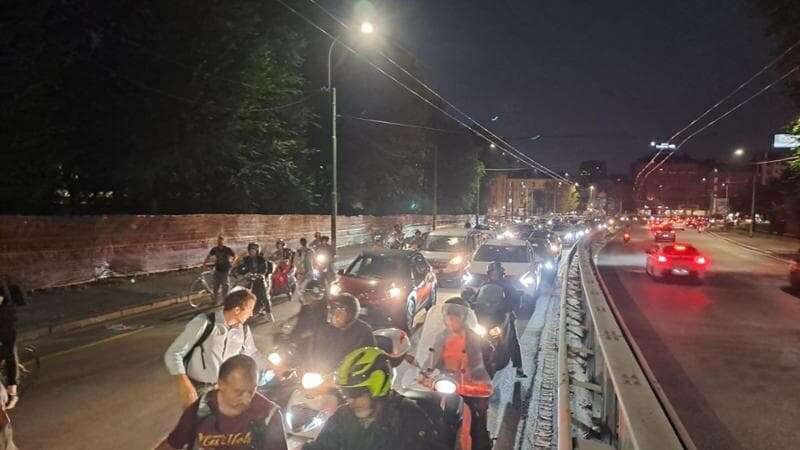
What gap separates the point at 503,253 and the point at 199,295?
863cm

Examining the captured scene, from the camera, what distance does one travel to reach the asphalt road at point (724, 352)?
7.32 metres

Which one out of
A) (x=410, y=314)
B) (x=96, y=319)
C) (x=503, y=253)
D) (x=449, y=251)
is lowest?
(x=96, y=319)

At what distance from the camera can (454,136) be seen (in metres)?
75.3

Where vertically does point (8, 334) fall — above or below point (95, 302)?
above

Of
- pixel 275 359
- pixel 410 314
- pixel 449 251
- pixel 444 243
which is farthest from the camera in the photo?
pixel 444 243

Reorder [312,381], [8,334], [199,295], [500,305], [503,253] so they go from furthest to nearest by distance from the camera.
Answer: [199,295] < [503,253] < [500,305] < [8,334] < [312,381]

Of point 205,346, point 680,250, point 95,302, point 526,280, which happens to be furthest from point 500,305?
point 680,250

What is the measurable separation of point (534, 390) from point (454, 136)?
224ft

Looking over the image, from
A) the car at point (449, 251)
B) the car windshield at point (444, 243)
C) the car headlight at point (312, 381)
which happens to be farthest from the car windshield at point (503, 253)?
the car headlight at point (312, 381)

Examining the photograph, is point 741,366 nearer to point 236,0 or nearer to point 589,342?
point 589,342

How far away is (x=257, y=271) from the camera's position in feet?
44.2

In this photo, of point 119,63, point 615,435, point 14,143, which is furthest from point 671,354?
point 119,63

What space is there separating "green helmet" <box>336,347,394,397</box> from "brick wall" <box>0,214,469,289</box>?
49.2 feet

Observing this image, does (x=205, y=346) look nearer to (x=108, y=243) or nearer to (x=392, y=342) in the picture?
(x=392, y=342)
